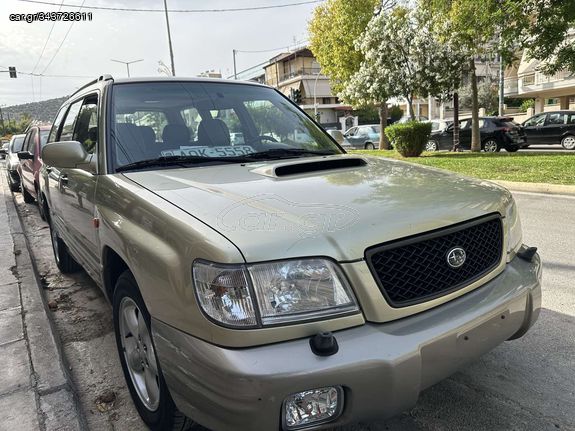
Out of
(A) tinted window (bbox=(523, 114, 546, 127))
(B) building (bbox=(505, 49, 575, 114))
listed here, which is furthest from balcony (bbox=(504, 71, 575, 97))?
(A) tinted window (bbox=(523, 114, 546, 127))

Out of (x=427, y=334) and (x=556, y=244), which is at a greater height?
(x=427, y=334)

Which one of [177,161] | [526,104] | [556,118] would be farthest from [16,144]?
[526,104]

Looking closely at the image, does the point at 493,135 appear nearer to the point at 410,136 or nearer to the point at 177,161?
the point at 410,136

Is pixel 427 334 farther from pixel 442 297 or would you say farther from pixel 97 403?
pixel 97 403

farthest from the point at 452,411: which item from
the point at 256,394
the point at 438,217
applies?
the point at 256,394

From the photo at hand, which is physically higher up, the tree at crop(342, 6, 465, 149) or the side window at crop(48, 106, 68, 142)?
the tree at crop(342, 6, 465, 149)

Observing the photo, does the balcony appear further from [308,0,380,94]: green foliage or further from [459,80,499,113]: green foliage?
[308,0,380,94]: green foliage

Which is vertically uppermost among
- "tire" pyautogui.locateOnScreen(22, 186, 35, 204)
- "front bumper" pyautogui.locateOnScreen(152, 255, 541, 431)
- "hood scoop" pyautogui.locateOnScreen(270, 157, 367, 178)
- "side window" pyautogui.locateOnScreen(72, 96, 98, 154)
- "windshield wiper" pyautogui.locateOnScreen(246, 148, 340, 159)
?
"side window" pyautogui.locateOnScreen(72, 96, 98, 154)

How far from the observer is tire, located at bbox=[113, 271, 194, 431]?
213cm

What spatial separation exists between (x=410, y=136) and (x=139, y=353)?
15.0m

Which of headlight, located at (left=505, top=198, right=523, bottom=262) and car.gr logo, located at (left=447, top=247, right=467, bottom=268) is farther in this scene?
headlight, located at (left=505, top=198, right=523, bottom=262)

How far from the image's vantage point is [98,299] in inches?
176

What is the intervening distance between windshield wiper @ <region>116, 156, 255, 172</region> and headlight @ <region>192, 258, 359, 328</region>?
1247 millimetres

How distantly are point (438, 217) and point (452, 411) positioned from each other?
1.10m
